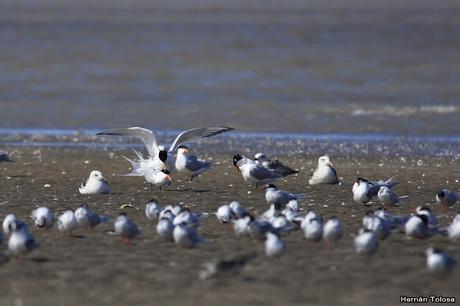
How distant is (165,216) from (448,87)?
816 inches

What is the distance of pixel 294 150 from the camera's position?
21312mm

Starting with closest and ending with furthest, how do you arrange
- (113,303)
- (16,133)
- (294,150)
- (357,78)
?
(113,303) < (294,150) < (16,133) < (357,78)

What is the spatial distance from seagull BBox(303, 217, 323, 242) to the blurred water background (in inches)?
509

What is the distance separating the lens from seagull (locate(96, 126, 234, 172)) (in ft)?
54.7

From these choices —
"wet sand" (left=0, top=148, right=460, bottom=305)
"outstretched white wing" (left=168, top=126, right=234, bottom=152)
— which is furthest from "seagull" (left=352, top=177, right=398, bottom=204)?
"outstretched white wing" (left=168, top=126, right=234, bottom=152)

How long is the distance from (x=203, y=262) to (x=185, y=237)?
47 cm

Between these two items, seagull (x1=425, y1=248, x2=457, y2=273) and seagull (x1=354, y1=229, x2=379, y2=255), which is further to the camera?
seagull (x1=354, y1=229, x2=379, y2=255)

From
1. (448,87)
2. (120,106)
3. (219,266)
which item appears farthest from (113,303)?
(448,87)

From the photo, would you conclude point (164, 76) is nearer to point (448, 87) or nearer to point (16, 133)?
point (448, 87)

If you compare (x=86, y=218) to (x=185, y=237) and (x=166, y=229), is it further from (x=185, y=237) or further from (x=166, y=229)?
(x=185, y=237)

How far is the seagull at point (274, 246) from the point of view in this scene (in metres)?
10.5

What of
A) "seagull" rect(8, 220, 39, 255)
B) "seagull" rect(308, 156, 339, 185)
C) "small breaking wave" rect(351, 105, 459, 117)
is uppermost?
"small breaking wave" rect(351, 105, 459, 117)

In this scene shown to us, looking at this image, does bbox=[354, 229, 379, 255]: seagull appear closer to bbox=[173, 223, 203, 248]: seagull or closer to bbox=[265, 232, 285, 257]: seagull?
bbox=[265, 232, 285, 257]: seagull

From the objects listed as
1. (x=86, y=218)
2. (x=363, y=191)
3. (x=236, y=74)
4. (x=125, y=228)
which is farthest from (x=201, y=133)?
(x=236, y=74)
